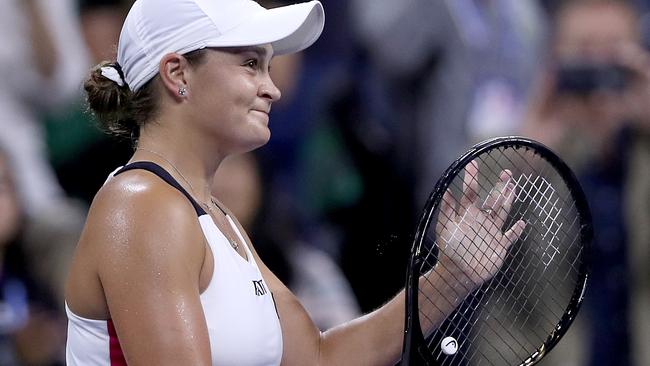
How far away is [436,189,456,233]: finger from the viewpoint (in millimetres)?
2529

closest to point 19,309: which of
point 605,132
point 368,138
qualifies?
point 368,138

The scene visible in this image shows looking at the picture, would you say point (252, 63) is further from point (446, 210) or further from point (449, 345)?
point (449, 345)

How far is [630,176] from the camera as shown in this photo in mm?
4730

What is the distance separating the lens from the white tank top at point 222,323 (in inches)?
86.0

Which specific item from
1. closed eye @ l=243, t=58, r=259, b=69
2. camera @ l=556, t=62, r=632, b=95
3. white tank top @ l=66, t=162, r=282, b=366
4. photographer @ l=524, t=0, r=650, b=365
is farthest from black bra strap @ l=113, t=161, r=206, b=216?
camera @ l=556, t=62, r=632, b=95

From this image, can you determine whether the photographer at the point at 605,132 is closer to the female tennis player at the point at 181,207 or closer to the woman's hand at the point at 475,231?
the woman's hand at the point at 475,231

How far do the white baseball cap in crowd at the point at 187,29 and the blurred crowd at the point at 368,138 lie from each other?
2.21 m

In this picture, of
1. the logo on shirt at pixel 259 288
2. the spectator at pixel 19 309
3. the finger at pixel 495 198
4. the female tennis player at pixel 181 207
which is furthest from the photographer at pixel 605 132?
the logo on shirt at pixel 259 288

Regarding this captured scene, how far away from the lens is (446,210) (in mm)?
2613

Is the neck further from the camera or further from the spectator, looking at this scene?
the camera

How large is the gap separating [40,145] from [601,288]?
2.29 metres

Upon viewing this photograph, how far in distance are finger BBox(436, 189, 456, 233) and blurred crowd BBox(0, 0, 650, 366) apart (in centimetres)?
199

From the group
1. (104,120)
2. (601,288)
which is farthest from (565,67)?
(104,120)

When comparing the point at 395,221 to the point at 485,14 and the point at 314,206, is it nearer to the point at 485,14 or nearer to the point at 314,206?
the point at 314,206
